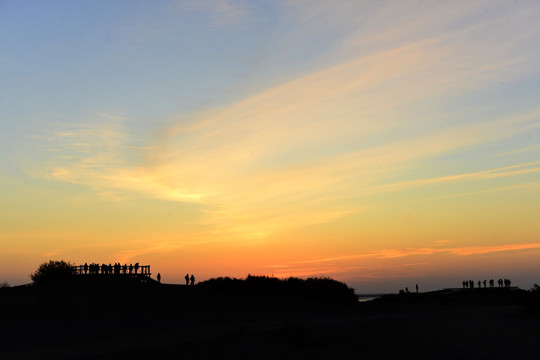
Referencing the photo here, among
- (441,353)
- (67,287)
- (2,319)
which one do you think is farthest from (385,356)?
(67,287)

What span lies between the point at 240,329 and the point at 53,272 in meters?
43.3

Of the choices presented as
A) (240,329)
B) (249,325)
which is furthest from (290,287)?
(240,329)

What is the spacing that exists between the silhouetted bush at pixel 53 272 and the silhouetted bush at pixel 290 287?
19.0 m

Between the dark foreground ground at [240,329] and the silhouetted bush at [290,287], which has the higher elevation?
the silhouetted bush at [290,287]

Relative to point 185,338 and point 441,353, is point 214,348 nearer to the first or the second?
point 185,338

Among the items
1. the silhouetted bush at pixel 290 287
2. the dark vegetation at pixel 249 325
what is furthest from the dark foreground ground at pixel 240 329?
the silhouetted bush at pixel 290 287

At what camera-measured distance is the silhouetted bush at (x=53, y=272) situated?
185 ft

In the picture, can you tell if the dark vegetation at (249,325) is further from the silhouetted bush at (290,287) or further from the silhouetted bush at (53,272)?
the silhouetted bush at (53,272)

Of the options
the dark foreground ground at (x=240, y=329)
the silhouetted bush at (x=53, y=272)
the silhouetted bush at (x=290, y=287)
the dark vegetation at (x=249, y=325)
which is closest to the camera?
the dark foreground ground at (x=240, y=329)

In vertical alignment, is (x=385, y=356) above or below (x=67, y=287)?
below

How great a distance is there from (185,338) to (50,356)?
16.6 feet

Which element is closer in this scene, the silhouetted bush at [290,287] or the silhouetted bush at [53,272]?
the silhouetted bush at [290,287]

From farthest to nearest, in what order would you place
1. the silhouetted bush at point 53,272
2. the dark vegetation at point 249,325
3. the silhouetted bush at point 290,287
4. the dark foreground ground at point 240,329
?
the silhouetted bush at point 53,272, the silhouetted bush at point 290,287, the dark vegetation at point 249,325, the dark foreground ground at point 240,329

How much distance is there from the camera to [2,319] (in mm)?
30406
